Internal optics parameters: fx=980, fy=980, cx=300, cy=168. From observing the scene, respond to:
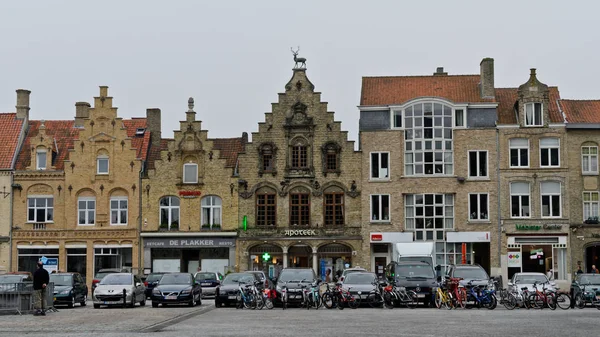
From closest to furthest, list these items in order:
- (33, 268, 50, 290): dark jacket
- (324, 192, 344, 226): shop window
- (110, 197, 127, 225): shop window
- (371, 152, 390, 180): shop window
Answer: (33, 268, 50, 290): dark jacket, (371, 152, 390, 180): shop window, (324, 192, 344, 226): shop window, (110, 197, 127, 225): shop window

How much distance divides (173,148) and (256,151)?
5248 millimetres

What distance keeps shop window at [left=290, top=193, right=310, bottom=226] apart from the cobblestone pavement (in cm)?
2595

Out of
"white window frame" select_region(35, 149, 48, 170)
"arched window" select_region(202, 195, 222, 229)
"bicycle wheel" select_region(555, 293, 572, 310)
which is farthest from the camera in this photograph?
"white window frame" select_region(35, 149, 48, 170)

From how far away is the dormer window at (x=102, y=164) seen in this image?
61500mm

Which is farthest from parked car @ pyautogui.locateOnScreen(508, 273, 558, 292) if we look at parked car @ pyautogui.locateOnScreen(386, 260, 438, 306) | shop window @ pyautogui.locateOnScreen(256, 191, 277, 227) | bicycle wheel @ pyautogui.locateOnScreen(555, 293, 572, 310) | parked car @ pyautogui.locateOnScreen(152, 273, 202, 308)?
shop window @ pyautogui.locateOnScreen(256, 191, 277, 227)

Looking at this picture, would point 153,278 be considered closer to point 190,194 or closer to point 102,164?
point 190,194

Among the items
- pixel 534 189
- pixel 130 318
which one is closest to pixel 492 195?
pixel 534 189

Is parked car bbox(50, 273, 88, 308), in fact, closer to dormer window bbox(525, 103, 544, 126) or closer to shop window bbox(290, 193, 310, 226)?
shop window bbox(290, 193, 310, 226)

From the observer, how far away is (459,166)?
59.1 meters

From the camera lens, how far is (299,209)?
60438 millimetres

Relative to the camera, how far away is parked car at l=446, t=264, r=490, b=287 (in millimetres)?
39312

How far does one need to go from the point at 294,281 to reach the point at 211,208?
22651 millimetres

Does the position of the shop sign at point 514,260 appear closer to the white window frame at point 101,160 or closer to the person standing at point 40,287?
the white window frame at point 101,160

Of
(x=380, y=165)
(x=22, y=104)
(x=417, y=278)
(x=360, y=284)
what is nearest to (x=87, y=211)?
(x=22, y=104)
